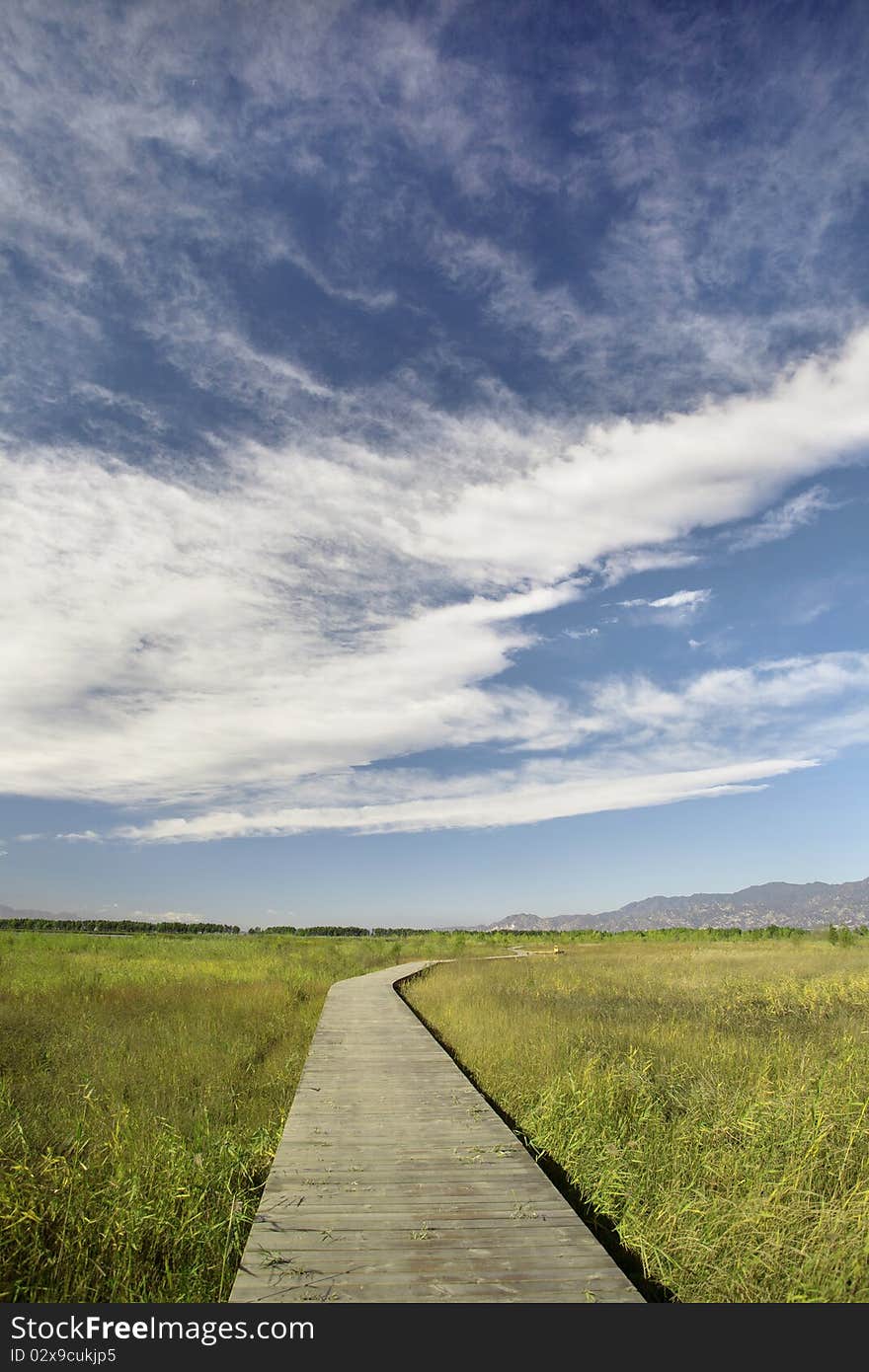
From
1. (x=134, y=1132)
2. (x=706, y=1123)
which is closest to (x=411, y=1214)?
(x=134, y=1132)

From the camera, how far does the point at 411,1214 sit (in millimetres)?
5840

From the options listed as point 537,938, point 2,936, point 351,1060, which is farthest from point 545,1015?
point 537,938

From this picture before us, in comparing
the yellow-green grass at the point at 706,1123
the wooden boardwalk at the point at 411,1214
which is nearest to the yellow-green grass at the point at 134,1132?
the wooden boardwalk at the point at 411,1214

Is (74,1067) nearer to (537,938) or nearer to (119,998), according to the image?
(119,998)

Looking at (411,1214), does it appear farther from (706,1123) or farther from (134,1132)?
(706,1123)

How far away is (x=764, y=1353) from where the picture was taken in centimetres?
430

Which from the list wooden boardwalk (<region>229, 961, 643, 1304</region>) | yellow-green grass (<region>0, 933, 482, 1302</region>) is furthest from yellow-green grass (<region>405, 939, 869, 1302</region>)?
yellow-green grass (<region>0, 933, 482, 1302</region>)

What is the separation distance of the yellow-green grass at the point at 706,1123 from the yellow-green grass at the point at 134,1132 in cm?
330

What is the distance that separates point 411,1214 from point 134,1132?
11.9 ft

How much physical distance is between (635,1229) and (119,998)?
596 inches

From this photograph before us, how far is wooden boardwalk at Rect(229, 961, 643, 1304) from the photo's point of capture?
473 cm

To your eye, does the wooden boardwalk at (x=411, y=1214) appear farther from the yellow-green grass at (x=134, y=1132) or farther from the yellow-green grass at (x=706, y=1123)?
the yellow-green grass at (x=706, y=1123)

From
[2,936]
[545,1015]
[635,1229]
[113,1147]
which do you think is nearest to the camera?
[635,1229]

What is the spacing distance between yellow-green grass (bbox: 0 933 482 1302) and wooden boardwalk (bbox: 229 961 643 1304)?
0.54 meters
